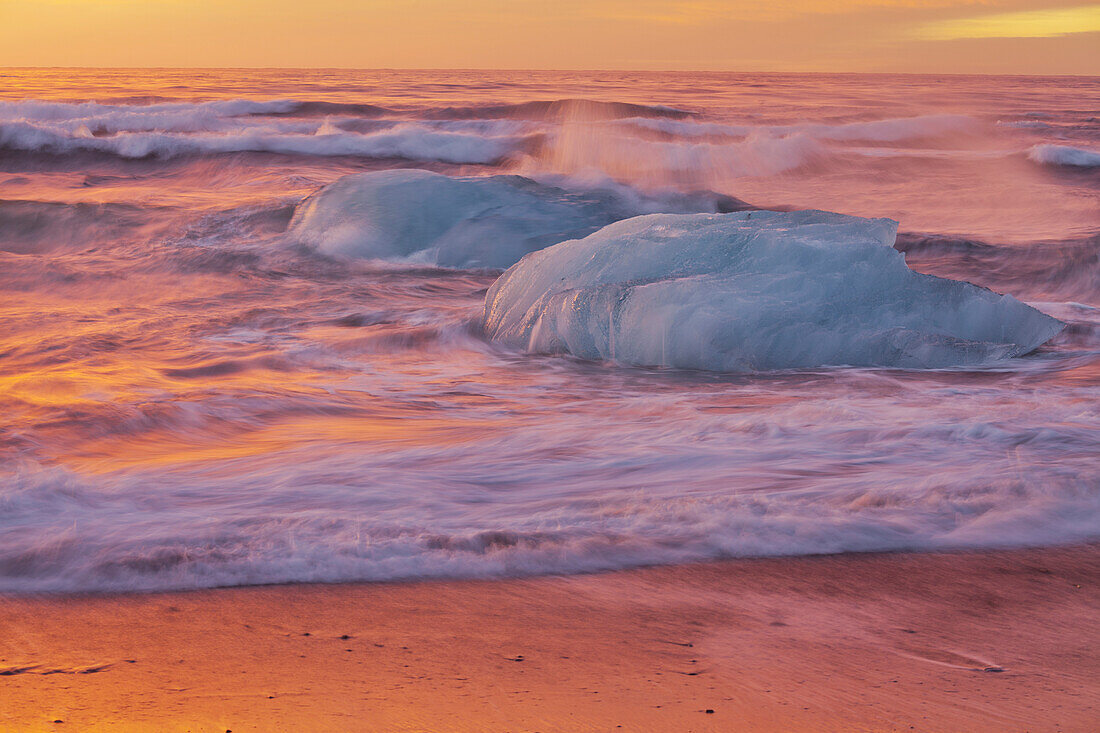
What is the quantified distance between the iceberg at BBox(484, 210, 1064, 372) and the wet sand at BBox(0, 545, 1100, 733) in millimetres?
2211

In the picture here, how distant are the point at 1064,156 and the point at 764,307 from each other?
13.0 metres

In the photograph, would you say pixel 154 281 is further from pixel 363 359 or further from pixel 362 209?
pixel 363 359

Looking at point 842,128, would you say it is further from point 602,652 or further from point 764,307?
point 602,652

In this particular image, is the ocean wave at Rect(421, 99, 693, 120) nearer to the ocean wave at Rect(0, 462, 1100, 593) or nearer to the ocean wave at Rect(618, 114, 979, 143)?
the ocean wave at Rect(618, 114, 979, 143)

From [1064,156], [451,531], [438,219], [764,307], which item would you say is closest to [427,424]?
[451,531]

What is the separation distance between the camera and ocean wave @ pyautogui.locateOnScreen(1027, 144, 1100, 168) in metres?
14.5

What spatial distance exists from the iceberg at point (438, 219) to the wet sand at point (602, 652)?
19.0ft

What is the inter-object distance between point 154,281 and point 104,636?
19.3ft

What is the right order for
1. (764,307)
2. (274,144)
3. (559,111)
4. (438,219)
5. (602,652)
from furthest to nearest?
(559,111) < (274,144) < (438,219) < (764,307) < (602,652)

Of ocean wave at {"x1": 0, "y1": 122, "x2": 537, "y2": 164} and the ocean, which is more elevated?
ocean wave at {"x1": 0, "y1": 122, "x2": 537, "y2": 164}

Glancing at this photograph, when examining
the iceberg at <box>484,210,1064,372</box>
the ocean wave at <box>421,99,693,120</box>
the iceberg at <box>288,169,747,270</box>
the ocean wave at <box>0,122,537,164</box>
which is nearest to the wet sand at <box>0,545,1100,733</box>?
the iceberg at <box>484,210,1064,372</box>

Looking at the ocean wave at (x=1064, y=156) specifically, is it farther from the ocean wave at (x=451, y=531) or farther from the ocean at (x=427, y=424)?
the ocean wave at (x=451, y=531)

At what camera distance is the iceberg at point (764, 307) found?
453cm

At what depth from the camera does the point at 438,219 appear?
27.1 feet
